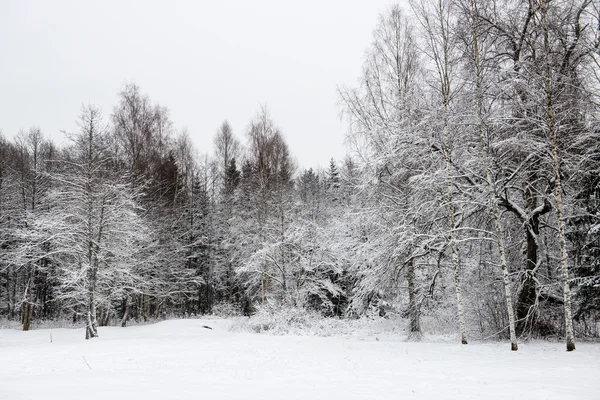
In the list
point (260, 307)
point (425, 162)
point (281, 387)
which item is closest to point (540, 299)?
point (425, 162)

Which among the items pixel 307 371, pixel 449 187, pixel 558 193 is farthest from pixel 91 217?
pixel 558 193

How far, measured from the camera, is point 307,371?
8578mm

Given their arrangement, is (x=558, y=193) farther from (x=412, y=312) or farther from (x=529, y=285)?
(x=412, y=312)

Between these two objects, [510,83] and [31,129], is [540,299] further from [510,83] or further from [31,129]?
[31,129]

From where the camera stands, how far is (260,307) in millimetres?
19688

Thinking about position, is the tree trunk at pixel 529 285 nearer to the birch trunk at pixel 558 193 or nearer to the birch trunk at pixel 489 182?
the birch trunk at pixel 489 182

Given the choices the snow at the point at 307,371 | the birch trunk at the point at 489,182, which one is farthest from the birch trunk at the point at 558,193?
the birch trunk at the point at 489,182

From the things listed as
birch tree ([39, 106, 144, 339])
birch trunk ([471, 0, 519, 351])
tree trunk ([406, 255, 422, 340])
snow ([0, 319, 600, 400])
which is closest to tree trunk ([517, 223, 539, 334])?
snow ([0, 319, 600, 400])

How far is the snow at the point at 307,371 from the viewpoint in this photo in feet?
20.6

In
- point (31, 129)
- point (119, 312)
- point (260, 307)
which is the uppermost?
point (31, 129)

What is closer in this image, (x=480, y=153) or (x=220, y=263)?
(x=480, y=153)

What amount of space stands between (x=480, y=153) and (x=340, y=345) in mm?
7274

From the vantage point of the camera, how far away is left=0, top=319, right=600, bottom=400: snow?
629 cm

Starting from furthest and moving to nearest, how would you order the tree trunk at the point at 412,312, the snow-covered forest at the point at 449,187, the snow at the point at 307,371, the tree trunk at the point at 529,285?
the tree trunk at the point at 412,312, the tree trunk at the point at 529,285, the snow-covered forest at the point at 449,187, the snow at the point at 307,371
